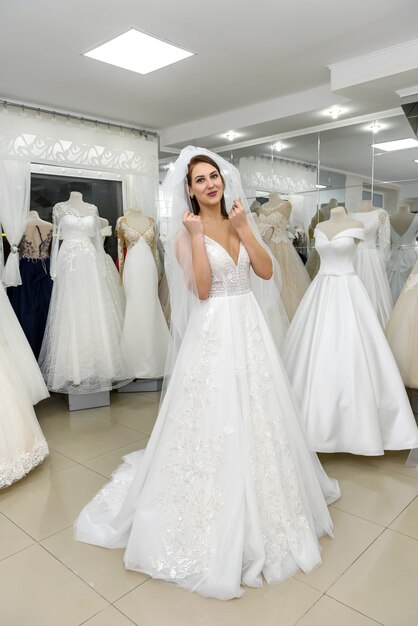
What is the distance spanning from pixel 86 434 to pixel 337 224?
2.47m

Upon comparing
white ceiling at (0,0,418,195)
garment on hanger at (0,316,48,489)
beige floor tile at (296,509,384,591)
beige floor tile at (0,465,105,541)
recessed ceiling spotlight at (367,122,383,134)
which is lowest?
beige floor tile at (0,465,105,541)

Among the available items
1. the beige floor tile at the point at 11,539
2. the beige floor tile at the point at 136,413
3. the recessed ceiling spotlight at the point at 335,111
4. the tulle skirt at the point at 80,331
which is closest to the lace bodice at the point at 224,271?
the beige floor tile at the point at 11,539

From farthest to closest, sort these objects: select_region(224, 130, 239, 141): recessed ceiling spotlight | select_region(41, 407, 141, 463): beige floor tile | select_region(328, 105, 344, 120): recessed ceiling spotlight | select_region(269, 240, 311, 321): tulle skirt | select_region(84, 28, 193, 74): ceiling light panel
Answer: select_region(224, 130, 239, 141): recessed ceiling spotlight → select_region(269, 240, 311, 321): tulle skirt → select_region(328, 105, 344, 120): recessed ceiling spotlight → select_region(41, 407, 141, 463): beige floor tile → select_region(84, 28, 193, 74): ceiling light panel

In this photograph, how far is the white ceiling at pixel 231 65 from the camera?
2.77 metres

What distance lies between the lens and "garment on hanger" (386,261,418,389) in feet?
11.1

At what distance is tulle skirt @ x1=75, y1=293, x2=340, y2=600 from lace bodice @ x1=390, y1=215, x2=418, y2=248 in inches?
98.1

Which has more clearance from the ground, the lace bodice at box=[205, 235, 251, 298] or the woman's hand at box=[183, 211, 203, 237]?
the woman's hand at box=[183, 211, 203, 237]

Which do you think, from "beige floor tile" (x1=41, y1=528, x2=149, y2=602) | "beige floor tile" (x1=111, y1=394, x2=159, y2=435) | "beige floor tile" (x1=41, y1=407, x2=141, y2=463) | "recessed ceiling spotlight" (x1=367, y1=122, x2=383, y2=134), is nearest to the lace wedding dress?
"recessed ceiling spotlight" (x1=367, y1=122, x2=383, y2=134)

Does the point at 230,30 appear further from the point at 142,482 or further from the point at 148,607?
the point at 148,607

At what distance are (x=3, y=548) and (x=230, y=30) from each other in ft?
10.7

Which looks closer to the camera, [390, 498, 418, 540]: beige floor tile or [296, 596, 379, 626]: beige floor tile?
[296, 596, 379, 626]: beige floor tile

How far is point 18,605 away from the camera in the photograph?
5.99ft

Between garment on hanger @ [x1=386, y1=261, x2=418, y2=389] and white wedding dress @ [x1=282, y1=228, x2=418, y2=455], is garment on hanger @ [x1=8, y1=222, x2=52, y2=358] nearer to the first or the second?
white wedding dress @ [x1=282, y1=228, x2=418, y2=455]

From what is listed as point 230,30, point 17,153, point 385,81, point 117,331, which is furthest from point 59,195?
point 385,81
